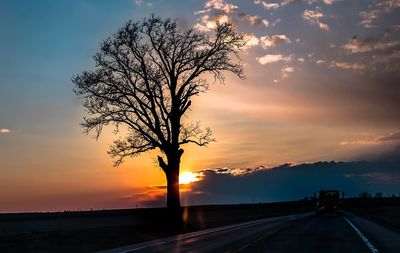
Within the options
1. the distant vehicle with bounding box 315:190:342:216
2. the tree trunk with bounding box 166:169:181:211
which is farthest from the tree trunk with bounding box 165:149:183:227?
the distant vehicle with bounding box 315:190:342:216

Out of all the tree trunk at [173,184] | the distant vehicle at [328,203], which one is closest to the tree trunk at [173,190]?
the tree trunk at [173,184]

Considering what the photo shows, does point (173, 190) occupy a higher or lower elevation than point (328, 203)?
higher

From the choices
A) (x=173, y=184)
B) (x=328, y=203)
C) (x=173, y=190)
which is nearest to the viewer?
(x=173, y=190)

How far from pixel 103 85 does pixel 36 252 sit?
2532cm

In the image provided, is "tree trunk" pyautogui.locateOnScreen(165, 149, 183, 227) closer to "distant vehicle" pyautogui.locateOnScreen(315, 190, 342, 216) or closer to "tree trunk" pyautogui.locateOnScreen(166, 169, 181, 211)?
"tree trunk" pyautogui.locateOnScreen(166, 169, 181, 211)

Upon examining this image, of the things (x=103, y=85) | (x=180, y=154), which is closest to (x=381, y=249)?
(x=180, y=154)

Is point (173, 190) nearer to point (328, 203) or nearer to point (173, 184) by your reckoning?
point (173, 184)

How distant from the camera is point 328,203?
6806cm

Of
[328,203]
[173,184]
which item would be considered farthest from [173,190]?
[328,203]

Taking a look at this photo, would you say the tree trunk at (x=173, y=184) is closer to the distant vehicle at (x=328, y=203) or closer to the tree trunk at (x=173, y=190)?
the tree trunk at (x=173, y=190)

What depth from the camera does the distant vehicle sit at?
A: 222 feet

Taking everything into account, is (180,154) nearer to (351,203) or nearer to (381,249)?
(381,249)

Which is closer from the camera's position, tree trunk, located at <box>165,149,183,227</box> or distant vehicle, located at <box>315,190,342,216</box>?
tree trunk, located at <box>165,149,183,227</box>

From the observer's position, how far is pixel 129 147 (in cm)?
4766
